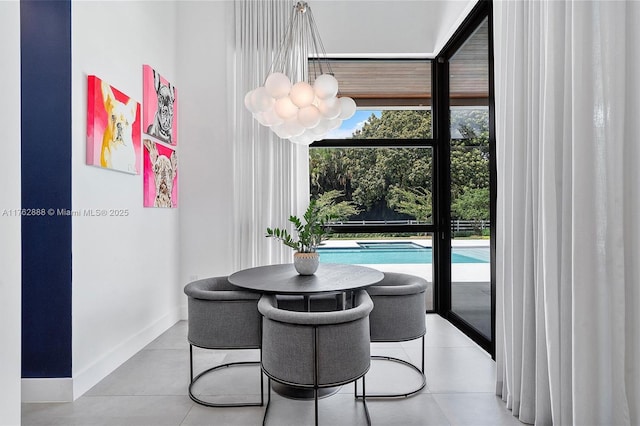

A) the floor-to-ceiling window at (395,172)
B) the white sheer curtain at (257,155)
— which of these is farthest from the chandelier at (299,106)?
the floor-to-ceiling window at (395,172)

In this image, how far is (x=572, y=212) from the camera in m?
1.65

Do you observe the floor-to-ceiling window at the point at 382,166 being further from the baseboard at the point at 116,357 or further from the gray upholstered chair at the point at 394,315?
the baseboard at the point at 116,357

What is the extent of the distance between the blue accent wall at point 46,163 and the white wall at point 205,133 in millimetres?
1698

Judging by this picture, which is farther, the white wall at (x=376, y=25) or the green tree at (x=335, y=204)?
the green tree at (x=335, y=204)

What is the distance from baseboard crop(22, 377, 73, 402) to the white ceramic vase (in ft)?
5.07

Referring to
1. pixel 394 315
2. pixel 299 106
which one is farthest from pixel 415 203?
pixel 299 106

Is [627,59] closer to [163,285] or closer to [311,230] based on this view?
[311,230]

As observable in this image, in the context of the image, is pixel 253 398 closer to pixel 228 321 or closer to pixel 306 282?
pixel 228 321

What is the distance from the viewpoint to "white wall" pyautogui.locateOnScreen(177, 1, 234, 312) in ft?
13.1

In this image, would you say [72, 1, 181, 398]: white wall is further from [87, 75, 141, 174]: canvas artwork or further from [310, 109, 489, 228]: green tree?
[310, 109, 489, 228]: green tree

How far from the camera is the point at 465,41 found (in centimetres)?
359

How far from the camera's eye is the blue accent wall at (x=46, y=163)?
2.29 metres

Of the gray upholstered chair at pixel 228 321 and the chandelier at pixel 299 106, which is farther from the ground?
the chandelier at pixel 299 106

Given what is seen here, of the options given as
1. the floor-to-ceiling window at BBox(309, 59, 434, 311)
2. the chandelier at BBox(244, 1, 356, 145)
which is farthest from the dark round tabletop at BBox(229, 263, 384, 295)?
the floor-to-ceiling window at BBox(309, 59, 434, 311)
